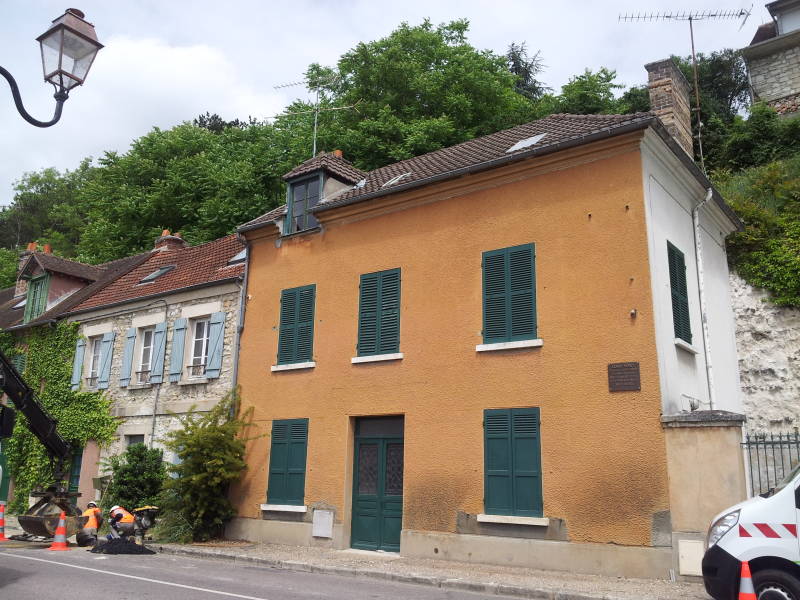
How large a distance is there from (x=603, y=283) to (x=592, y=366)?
132 centimetres

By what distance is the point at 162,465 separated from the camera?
16.2m

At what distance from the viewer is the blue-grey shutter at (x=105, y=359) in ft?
62.7

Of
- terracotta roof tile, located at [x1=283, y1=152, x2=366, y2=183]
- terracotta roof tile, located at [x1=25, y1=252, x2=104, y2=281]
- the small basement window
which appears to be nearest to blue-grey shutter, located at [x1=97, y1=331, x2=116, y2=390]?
the small basement window

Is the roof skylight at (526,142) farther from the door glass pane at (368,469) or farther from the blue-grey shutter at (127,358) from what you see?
the blue-grey shutter at (127,358)

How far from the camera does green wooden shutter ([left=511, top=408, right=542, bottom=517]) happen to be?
35.3ft

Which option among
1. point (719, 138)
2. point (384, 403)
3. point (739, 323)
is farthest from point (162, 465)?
point (719, 138)

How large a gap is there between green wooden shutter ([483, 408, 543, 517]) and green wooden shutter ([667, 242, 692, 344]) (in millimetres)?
2779

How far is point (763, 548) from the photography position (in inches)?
265

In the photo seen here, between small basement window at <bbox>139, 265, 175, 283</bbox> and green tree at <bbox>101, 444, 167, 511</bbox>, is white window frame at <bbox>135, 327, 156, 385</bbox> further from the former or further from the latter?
green tree at <bbox>101, 444, 167, 511</bbox>

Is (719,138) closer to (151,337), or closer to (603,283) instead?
(603,283)

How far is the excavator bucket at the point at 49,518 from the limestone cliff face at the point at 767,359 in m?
13.5

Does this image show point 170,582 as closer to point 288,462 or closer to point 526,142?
point 288,462

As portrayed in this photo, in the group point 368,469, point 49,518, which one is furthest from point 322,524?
point 49,518

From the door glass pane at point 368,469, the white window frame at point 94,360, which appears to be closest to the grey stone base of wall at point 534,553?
the door glass pane at point 368,469
